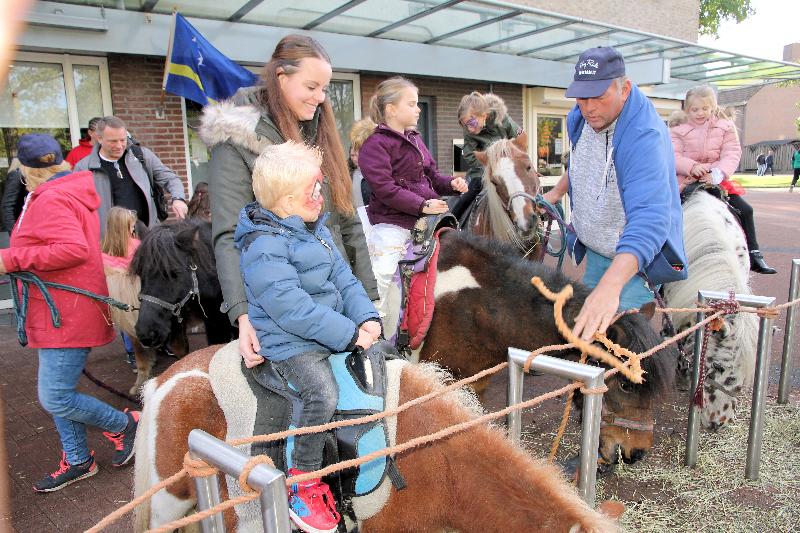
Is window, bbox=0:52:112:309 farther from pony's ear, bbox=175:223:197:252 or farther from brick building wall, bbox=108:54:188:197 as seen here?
pony's ear, bbox=175:223:197:252

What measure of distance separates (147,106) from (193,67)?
1312 mm

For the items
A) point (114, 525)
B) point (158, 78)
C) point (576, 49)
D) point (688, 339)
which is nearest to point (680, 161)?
point (688, 339)

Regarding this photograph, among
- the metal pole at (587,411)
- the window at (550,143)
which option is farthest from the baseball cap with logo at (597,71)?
the window at (550,143)

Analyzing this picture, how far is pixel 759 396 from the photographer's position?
124 inches

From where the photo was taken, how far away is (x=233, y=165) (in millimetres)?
2311

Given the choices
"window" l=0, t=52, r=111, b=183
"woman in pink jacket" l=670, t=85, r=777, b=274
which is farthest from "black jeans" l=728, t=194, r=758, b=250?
"window" l=0, t=52, r=111, b=183

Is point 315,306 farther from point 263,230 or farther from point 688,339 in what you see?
point 688,339

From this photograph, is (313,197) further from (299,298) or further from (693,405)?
(693,405)

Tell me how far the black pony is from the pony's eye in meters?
3.00

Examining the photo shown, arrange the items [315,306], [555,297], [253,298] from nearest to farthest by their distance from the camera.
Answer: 1. [315,306]
2. [253,298]
3. [555,297]

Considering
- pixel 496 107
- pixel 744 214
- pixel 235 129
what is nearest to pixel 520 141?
pixel 496 107

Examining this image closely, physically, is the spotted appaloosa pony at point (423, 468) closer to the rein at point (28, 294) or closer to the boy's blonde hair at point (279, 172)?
the boy's blonde hair at point (279, 172)

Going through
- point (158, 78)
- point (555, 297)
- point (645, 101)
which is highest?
point (158, 78)

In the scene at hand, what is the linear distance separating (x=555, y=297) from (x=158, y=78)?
7611 millimetres
